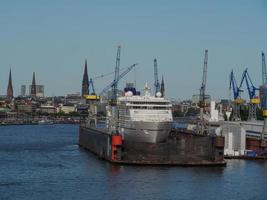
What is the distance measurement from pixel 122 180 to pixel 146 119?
31.5 feet

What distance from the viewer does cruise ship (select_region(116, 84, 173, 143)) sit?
49500 millimetres

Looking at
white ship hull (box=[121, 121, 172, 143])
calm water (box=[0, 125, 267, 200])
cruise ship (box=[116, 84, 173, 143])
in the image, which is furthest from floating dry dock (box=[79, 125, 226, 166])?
calm water (box=[0, 125, 267, 200])

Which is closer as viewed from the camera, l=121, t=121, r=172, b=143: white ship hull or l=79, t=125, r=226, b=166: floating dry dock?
l=79, t=125, r=226, b=166: floating dry dock

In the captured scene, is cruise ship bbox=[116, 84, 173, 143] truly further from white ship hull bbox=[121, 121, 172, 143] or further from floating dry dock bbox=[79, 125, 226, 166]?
floating dry dock bbox=[79, 125, 226, 166]

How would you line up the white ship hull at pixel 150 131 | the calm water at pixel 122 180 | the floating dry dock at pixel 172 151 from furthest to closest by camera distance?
the white ship hull at pixel 150 131 → the floating dry dock at pixel 172 151 → the calm water at pixel 122 180

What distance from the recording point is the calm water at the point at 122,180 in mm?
36344

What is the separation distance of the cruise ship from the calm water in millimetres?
2995

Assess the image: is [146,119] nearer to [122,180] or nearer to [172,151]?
[172,151]

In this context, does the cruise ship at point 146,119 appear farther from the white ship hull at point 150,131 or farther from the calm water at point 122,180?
the calm water at point 122,180

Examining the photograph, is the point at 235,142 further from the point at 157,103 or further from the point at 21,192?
the point at 21,192

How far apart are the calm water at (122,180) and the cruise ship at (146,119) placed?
2995mm

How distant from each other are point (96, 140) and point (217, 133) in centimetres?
1360

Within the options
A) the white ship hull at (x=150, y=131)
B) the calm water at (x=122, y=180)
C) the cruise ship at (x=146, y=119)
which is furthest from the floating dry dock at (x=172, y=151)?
the calm water at (x=122, y=180)

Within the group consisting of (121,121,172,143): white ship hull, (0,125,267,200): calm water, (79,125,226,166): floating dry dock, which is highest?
(121,121,172,143): white ship hull
